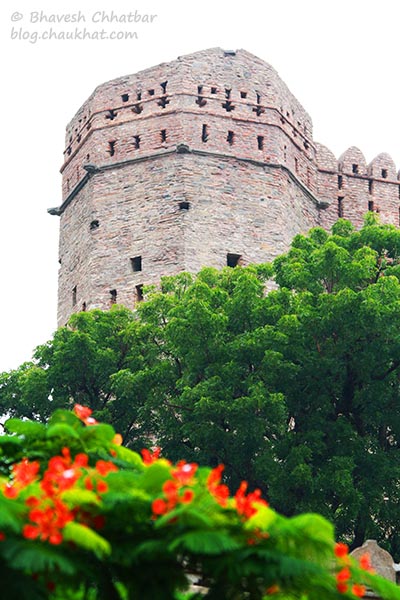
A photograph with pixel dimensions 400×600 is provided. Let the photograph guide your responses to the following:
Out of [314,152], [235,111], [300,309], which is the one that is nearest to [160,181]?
[235,111]

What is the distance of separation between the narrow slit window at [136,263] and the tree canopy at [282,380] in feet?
19.8

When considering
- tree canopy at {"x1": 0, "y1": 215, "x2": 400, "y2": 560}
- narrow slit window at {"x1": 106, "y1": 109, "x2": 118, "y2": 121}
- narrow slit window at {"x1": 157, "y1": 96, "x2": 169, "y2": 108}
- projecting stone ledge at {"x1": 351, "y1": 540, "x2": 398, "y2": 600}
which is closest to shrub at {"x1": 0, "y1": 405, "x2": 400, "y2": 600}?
projecting stone ledge at {"x1": 351, "y1": 540, "x2": 398, "y2": 600}

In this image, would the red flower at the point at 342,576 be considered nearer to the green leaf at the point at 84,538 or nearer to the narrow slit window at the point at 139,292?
the green leaf at the point at 84,538

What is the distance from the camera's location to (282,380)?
22.6m

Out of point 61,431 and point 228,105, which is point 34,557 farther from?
point 228,105

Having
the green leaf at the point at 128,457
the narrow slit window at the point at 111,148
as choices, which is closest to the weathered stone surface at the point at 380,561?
the green leaf at the point at 128,457

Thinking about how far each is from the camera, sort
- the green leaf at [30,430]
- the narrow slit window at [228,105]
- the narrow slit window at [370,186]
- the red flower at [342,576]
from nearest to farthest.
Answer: the red flower at [342,576]
the green leaf at [30,430]
the narrow slit window at [228,105]
the narrow slit window at [370,186]

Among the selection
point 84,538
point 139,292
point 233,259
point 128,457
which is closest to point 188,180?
point 233,259

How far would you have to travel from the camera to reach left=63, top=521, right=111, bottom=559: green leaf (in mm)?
6281

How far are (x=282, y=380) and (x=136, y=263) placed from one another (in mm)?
10075

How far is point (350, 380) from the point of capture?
2280 cm

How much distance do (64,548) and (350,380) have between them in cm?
1674

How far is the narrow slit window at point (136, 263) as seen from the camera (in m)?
31.6

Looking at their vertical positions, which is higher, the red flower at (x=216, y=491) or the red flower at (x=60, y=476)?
the red flower at (x=60, y=476)
